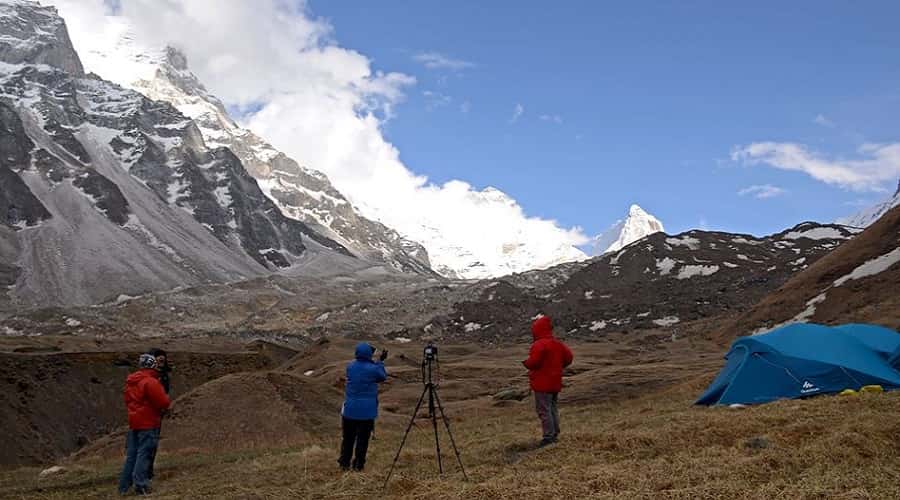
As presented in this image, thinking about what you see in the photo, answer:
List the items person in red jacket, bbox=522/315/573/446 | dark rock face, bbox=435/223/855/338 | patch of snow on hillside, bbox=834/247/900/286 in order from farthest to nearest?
dark rock face, bbox=435/223/855/338 → patch of snow on hillside, bbox=834/247/900/286 → person in red jacket, bbox=522/315/573/446

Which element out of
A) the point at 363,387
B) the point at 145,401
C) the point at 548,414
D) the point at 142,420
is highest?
the point at 363,387

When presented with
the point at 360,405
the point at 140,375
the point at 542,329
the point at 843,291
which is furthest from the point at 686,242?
the point at 140,375

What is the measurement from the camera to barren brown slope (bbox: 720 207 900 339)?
40.2 metres

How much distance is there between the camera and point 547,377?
14.3 metres

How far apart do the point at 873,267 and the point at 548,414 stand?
39.8 metres

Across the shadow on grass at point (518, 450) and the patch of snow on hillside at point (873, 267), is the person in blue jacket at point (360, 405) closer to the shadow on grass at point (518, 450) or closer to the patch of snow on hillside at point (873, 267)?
the shadow on grass at point (518, 450)

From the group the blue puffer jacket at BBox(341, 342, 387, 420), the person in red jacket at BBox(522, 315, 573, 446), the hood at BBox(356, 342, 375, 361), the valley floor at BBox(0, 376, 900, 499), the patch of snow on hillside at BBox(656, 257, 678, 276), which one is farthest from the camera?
the patch of snow on hillside at BBox(656, 257, 678, 276)

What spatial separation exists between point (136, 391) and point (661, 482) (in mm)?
9603

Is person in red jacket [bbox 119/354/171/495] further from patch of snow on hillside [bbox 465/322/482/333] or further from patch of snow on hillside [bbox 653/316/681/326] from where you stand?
patch of snow on hillside [bbox 465/322/482/333]

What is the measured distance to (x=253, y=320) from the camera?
131m

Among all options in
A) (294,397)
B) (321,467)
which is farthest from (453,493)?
(294,397)

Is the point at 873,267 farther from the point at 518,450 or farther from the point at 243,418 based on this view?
the point at 518,450

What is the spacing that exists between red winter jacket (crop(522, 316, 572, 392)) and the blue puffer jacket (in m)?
2.89

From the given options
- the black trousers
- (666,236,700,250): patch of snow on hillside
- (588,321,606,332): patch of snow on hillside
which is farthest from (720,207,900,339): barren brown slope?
(666,236,700,250): patch of snow on hillside
